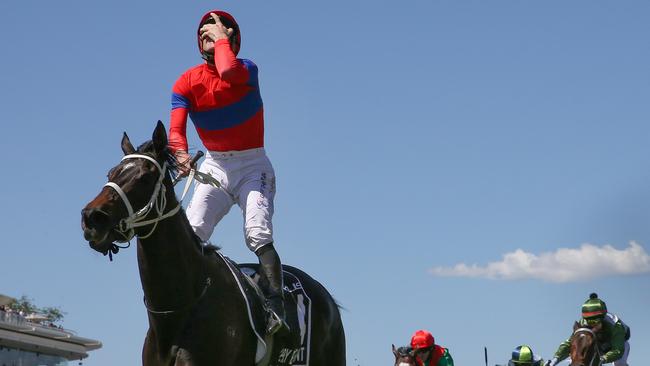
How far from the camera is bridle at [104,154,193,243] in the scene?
9.44m

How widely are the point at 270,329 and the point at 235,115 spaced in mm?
2033

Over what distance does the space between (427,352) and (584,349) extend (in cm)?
220

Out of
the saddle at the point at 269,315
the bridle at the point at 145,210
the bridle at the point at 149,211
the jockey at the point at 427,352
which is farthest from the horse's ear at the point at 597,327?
the bridle at the point at 145,210

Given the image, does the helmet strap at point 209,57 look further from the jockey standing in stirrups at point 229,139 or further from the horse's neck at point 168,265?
the horse's neck at point 168,265

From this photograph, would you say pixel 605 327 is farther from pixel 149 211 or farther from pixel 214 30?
pixel 149 211

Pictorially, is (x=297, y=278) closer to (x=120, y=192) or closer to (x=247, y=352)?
(x=247, y=352)

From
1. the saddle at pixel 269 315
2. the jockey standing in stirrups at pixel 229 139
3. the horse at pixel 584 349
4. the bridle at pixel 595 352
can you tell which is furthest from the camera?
the bridle at pixel 595 352

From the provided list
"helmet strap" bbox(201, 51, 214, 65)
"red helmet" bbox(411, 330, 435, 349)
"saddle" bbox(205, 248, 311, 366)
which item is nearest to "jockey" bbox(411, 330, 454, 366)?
"red helmet" bbox(411, 330, 435, 349)

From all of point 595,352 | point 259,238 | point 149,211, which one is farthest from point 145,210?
point 595,352

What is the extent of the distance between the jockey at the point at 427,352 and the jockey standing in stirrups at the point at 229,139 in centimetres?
659

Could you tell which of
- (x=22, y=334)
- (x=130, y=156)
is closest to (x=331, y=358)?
(x=130, y=156)

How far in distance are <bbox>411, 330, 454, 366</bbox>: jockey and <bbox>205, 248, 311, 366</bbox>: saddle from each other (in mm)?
5734

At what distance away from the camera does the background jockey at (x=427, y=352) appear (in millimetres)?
17453

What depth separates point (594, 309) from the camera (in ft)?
→ 59.3
